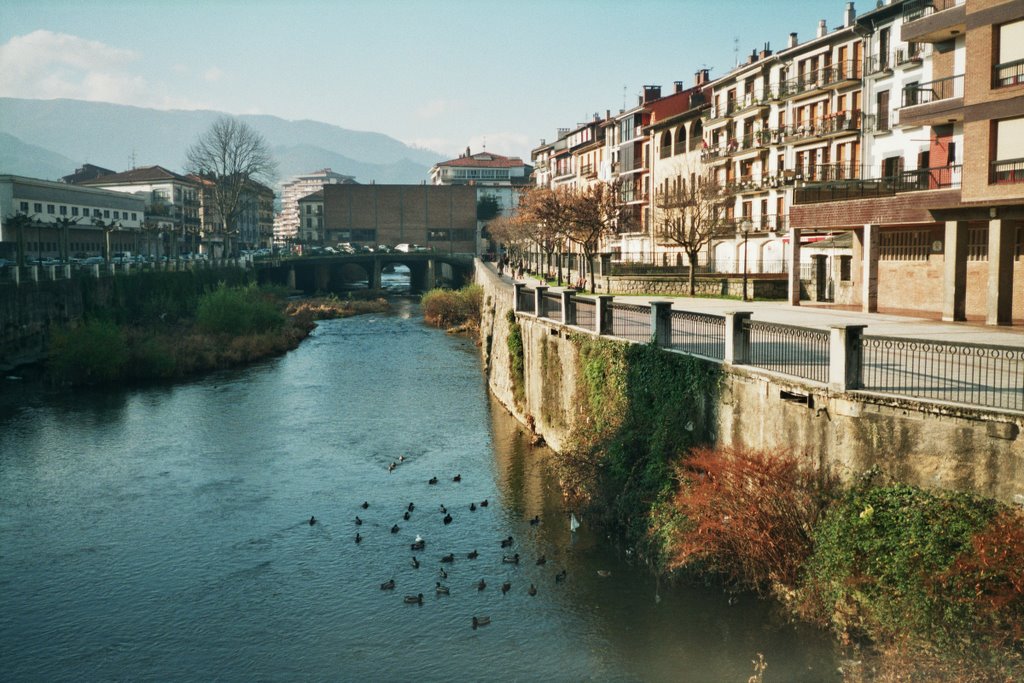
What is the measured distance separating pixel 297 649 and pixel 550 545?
6.34 m

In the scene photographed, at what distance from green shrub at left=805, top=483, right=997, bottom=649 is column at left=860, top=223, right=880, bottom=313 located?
17.9 metres

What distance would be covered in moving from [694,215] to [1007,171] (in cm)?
Result: 2301

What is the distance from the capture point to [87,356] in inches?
1604

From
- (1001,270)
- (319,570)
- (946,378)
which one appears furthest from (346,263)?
(946,378)

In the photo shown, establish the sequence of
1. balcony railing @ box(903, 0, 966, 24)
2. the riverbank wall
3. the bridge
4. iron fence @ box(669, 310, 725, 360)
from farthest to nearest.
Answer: the bridge, balcony railing @ box(903, 0, 966, 24), iron fence @ box(669, 310, 725, 360), the riverbank wall

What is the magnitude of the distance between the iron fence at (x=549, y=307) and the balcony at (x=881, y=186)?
11.2 m

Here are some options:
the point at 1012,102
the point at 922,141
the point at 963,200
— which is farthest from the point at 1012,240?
the point at 922,141

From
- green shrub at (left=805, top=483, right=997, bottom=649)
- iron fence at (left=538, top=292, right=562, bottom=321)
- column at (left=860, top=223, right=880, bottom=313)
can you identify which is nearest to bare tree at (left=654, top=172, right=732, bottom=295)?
column at (left=860, top=223, right=880, bottom=313)

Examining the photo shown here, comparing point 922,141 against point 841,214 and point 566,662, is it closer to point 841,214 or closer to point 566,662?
point 841,214

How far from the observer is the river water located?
14.9 metres

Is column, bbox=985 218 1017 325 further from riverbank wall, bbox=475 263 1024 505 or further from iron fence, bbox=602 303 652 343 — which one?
riverbank wall, bbox=475 263 1024 505

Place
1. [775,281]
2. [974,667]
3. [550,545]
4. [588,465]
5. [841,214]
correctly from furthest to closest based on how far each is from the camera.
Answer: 1. [775,281]
2. [841,214]
3. [588,465]
4. [550,545]
5. [974,667]

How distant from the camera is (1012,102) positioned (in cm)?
2325

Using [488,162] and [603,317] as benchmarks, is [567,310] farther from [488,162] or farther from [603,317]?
[488,162]
